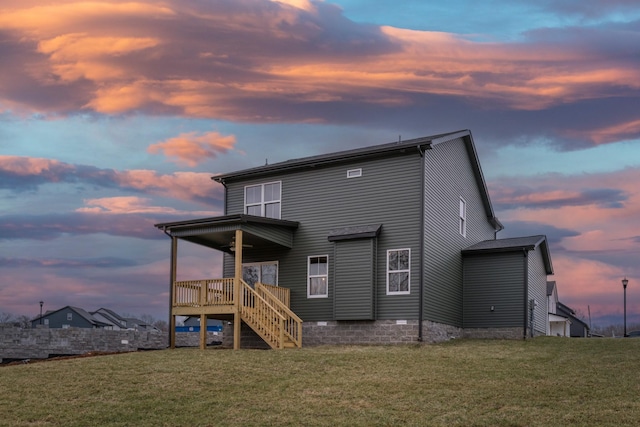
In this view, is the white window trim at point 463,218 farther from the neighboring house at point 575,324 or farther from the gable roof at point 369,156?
the neighboring house at point 575,324

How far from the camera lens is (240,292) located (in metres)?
22.7

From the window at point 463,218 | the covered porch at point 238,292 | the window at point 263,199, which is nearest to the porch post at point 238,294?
the covered porch at point 238,292

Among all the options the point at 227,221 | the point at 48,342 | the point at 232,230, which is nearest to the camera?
the point at 227,221

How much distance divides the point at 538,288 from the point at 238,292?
1298 centimetres

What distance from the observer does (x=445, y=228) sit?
2525 centimetres

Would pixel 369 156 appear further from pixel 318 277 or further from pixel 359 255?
pixel 318 277

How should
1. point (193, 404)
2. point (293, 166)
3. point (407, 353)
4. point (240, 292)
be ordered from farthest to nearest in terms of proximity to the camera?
point (293, 166), point (240, 292), point (407, 353), point (193, 404)

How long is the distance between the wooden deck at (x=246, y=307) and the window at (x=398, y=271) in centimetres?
318

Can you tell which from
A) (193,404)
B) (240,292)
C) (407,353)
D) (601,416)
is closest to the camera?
(601,416)

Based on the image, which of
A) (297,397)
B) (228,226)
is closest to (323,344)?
(228,226)

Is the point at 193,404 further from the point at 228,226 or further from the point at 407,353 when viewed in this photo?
the point at 228,226

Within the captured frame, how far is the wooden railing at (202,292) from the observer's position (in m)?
23.4

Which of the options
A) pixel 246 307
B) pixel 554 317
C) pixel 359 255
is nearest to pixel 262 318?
Result: pixel 246 307

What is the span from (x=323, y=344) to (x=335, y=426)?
11585 millimetres
